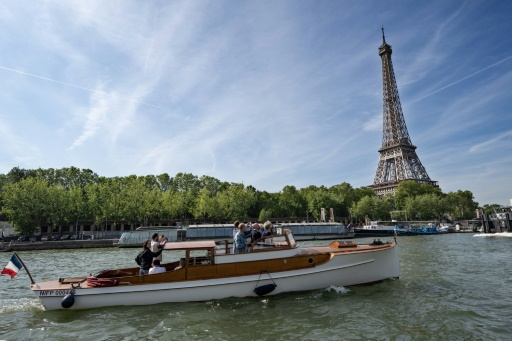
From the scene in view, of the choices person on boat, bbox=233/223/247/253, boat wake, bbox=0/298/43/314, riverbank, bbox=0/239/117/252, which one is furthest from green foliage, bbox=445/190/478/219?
boat wake, bbox=0/298/43/314

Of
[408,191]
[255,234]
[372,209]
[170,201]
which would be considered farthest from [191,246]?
[408,191]

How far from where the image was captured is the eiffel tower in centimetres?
10894

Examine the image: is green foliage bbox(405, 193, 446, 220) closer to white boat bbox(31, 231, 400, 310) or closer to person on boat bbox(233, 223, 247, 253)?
white boat bbox(31, 231, 400, 310)

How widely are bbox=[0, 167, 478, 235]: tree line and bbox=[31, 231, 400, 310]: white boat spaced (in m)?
53.2

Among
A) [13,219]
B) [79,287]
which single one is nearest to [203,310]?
[79,287]

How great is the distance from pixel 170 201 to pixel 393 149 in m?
79.2

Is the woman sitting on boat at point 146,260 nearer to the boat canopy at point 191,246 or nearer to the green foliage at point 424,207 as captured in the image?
the boat canopy at point 191,246

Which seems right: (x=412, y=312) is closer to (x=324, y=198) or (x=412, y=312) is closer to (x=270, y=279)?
(x=270, y=279)

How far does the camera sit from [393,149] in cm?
11231

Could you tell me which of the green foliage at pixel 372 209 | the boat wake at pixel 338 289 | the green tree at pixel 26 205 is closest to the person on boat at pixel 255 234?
the boat wake at pixel 338 289

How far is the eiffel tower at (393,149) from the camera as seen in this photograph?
357 feet

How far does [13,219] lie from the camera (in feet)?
180

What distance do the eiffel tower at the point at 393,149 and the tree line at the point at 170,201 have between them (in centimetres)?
843

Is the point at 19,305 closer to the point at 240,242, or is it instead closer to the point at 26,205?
the point at 240,242
